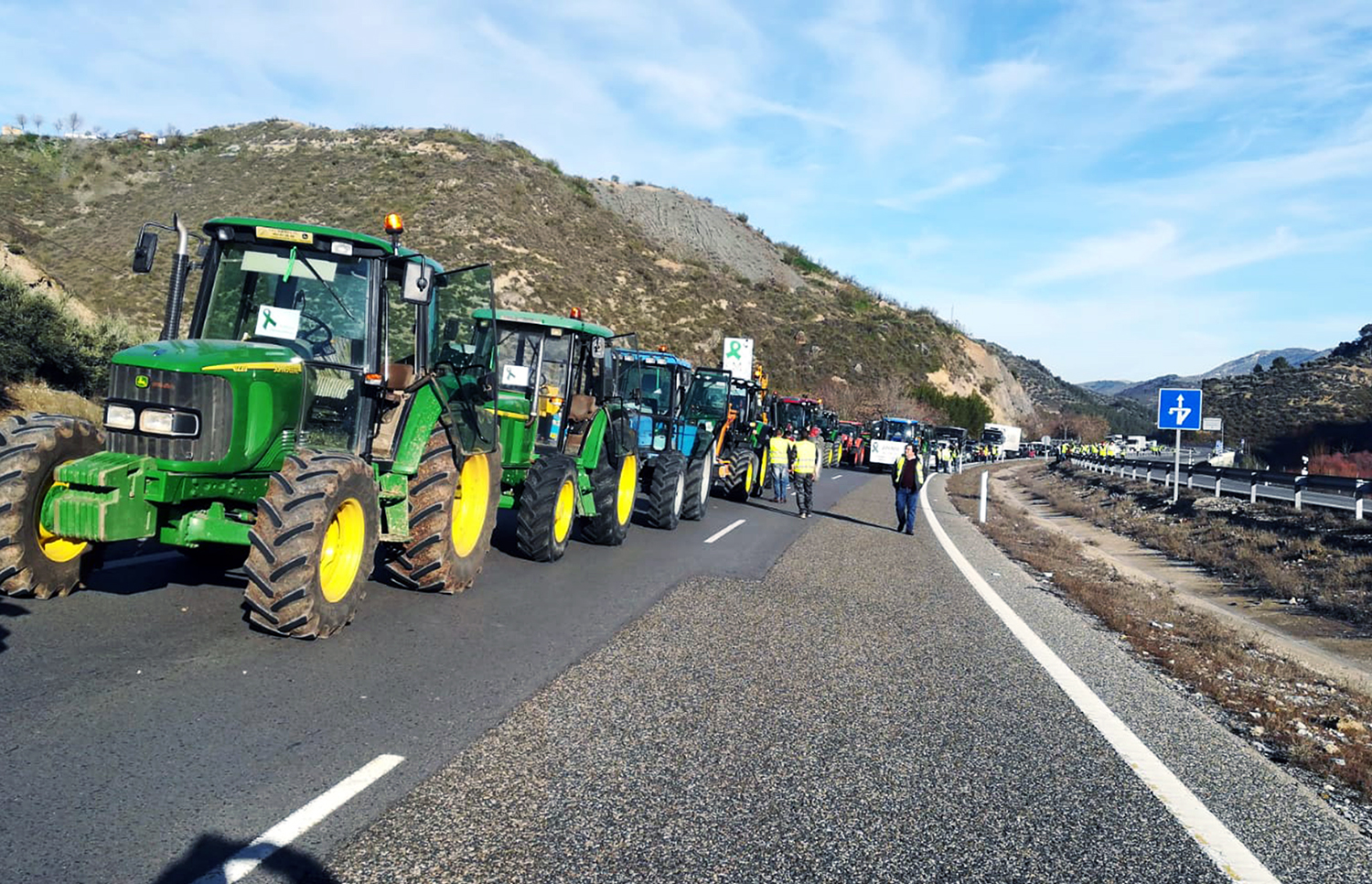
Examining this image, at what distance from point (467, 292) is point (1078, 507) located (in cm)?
2590

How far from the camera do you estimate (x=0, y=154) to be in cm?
6084

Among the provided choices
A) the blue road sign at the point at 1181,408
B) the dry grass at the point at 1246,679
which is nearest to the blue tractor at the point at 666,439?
the dry grass at the point at 1246,679

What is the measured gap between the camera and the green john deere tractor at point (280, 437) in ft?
20.9

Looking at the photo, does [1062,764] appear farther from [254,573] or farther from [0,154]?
[0,154]

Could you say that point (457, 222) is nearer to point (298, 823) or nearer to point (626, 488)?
point (626, 488)

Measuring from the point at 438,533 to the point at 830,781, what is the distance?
4.32m

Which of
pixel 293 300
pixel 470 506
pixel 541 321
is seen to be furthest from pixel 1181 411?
pixel 293 300

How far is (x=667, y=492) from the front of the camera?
1523 centimetres

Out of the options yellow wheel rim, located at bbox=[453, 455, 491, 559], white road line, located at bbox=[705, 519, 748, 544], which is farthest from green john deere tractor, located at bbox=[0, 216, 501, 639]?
white road line, located at bbox=[705, 519, 748, 544]

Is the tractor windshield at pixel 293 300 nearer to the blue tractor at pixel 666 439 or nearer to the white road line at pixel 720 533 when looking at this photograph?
the blue tractor at pixel 666 439

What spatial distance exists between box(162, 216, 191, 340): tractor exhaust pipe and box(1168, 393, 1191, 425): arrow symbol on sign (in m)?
21.6

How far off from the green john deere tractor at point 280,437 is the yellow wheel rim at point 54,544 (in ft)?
0.05

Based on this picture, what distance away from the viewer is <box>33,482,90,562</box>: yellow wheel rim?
6.61m

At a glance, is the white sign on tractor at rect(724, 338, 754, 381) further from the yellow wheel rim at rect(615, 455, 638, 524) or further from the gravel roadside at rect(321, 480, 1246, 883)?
the gravel roadside at rect(321, 480, 1246, 883)
